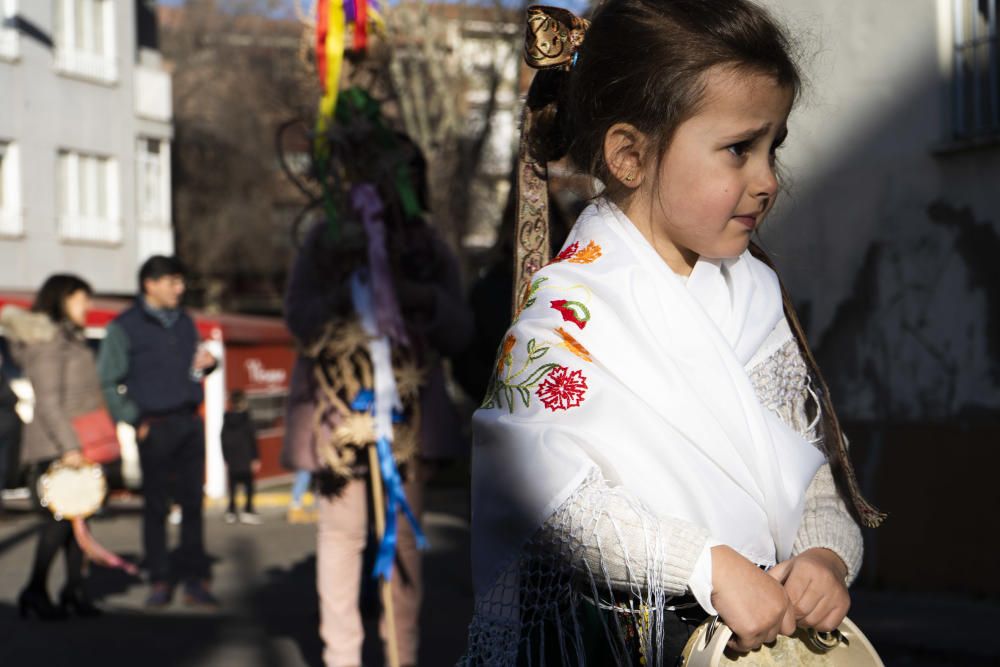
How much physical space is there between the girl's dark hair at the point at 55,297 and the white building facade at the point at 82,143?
2103 centimetres

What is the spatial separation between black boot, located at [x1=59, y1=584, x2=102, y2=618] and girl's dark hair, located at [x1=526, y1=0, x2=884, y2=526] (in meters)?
7.04

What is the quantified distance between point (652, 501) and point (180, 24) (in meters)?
47.7

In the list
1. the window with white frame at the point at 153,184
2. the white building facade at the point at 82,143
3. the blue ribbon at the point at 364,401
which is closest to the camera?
the blue ribbon at the point at 364,401

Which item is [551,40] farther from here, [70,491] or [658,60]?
[70,491]

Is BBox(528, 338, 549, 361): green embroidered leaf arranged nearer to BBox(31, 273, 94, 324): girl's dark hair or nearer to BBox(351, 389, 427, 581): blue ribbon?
BBox(351, 389, 427, 581): blue ribbon

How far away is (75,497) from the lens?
9.03 meters

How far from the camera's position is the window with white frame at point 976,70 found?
8.51 meters

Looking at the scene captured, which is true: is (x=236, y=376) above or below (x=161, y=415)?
below

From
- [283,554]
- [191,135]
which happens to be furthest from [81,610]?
[191,135]

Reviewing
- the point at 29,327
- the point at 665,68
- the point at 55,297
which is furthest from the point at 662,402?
the point at 55,297

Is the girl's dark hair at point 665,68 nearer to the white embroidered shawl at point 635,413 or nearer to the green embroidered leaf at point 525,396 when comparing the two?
the white embroidered shawl at point 635,413

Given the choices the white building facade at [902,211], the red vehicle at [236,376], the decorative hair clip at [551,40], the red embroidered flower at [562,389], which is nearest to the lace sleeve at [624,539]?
the red embroidered flower at [562,389]

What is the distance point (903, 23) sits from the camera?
9.05 m

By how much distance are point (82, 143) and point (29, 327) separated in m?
24.0
